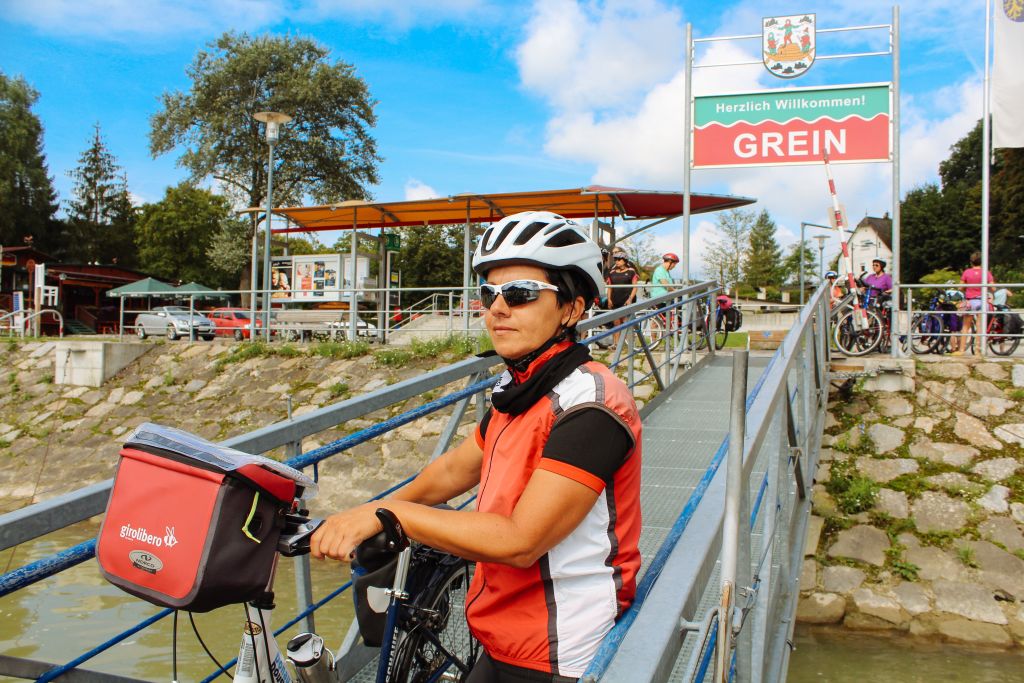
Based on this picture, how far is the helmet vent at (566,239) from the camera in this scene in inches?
69.7

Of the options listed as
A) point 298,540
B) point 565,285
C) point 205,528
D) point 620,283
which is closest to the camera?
point 205,528

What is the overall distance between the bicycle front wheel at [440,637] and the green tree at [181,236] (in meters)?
46.9

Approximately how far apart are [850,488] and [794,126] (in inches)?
165

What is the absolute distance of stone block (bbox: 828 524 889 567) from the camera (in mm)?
7500

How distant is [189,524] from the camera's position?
1.24m

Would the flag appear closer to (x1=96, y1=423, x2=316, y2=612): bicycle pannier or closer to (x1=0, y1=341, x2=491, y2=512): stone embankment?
(x1=0, y1=341, x2=491, y2=512): stone embankment

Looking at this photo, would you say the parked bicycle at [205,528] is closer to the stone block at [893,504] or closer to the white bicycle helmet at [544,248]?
the white bicycle helmet at [544,248]

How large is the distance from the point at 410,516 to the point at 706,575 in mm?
611

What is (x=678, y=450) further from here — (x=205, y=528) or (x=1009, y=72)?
(x=1009, y=72)

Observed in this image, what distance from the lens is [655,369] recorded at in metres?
7.30

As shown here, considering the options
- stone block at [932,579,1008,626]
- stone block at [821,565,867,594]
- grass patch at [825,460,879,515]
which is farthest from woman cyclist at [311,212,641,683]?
grass patch at [825,460,879,515]

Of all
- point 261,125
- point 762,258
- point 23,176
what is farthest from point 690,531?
point 23,176

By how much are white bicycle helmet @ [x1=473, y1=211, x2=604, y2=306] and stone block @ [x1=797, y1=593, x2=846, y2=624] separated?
6.24m

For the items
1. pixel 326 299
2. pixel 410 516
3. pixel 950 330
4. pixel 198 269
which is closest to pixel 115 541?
pixel 410 516
